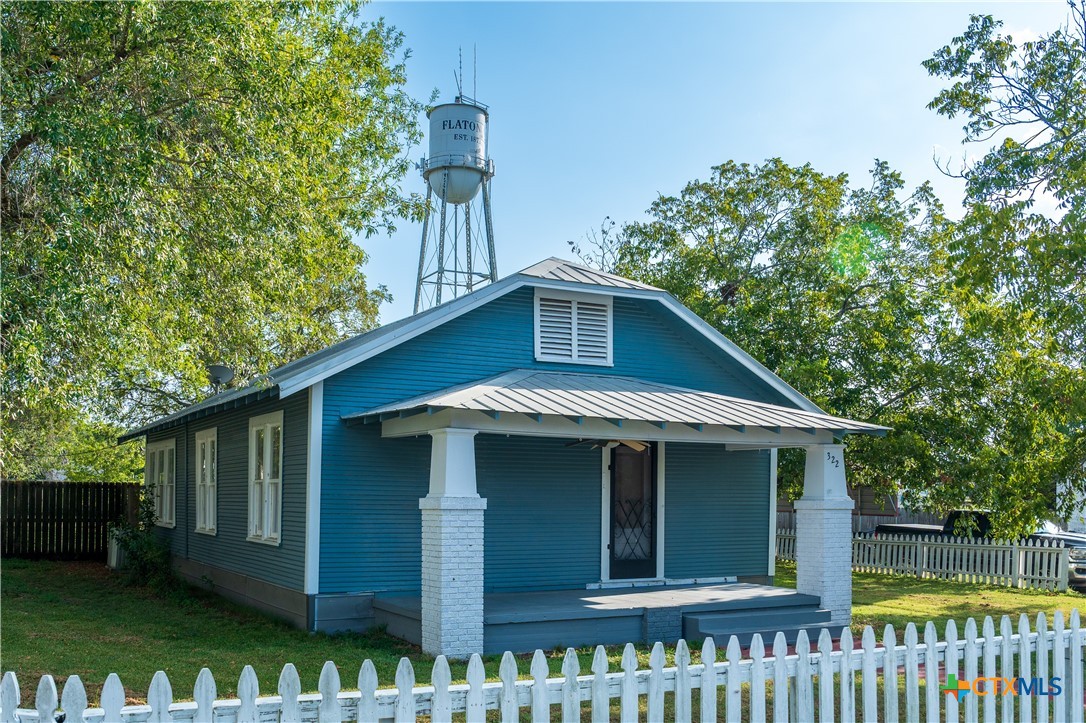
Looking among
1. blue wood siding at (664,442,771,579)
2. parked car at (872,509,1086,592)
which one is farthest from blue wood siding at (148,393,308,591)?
parked car at (872,509,1086,592)

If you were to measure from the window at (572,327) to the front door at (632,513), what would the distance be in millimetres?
1558

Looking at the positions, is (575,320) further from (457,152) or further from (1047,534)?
(1047,534)

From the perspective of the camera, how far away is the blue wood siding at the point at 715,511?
1556 centimetres

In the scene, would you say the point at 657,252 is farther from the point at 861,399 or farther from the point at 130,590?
the point at 130,590

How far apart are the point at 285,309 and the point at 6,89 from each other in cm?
420

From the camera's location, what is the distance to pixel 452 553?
35.7 feet

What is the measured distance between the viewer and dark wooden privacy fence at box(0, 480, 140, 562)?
23625 millimetres

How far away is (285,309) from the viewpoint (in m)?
13.0

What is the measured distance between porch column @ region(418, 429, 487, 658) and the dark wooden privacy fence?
586 inches

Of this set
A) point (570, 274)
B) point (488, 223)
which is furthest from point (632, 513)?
point (488, 223)

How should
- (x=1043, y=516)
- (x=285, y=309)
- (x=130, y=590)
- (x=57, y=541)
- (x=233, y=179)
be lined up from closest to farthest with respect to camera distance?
(x=233, y=179) → (x=285, y=309) → (x=1043, y=516) → (x=130, y=590) → (x=57, y=541)

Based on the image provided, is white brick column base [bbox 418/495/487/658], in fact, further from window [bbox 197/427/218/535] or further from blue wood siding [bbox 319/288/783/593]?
window [bbox 197/427/218/535]

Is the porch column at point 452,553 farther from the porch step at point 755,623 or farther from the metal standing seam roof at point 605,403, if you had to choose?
the porch step at point 755,623

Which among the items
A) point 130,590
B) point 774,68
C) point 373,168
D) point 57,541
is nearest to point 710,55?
point 774,68
